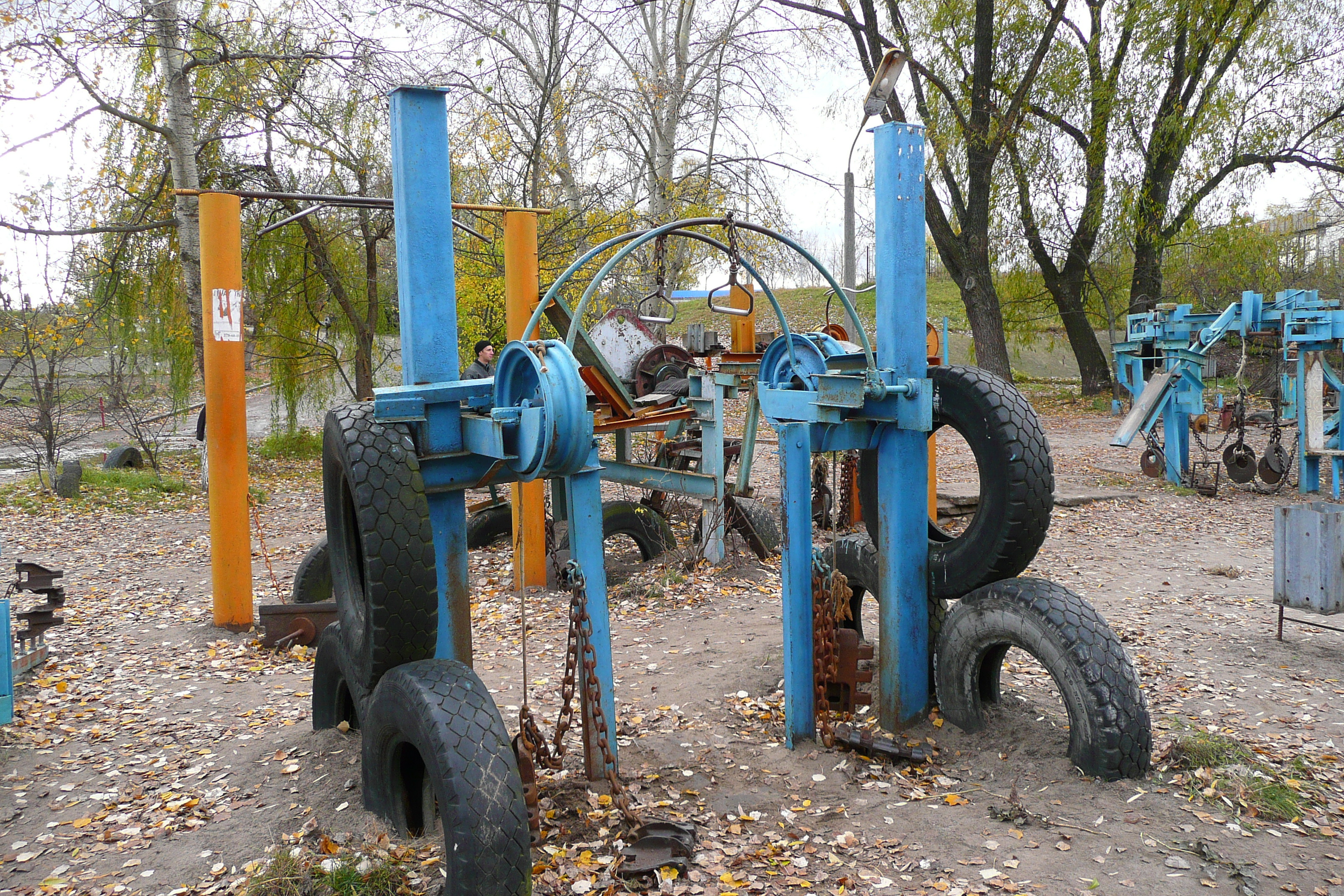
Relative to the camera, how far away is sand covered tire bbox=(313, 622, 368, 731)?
3824mm


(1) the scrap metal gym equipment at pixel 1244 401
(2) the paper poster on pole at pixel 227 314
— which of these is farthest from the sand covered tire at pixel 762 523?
(1) the scrap metal gym equipment at pixel 1244 401

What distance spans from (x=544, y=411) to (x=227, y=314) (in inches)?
158

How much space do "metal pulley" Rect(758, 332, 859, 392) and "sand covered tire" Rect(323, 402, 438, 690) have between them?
1876mm

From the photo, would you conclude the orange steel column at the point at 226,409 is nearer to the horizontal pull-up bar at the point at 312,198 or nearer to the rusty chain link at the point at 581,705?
the horizontal pull-up bar at the point at 312,198

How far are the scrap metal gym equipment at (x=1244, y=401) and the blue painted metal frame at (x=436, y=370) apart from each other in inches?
387

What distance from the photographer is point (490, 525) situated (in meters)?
8.07

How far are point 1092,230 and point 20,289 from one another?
62.4 ft

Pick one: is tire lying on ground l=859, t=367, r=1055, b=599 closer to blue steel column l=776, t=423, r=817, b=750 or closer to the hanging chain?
blue steel column l=776, t=423, r=817, b=750

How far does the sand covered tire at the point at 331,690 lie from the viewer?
382 cm

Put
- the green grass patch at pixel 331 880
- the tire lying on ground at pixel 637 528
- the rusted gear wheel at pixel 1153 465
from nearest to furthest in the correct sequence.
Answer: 1. the green grass patch at pixel 331 880
2. the tire lying on ground at pixel 637 528
3. the rusted gear wheel at pixel 1153 465

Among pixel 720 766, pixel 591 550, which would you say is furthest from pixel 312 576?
pixel 720 766

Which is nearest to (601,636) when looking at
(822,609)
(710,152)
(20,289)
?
(822,609)

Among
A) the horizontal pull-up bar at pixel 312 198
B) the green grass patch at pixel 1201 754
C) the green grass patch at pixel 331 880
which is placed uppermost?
the horizontal pull-up bar at pixel 312 198

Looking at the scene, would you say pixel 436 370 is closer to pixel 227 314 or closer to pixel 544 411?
pixel 544 411
